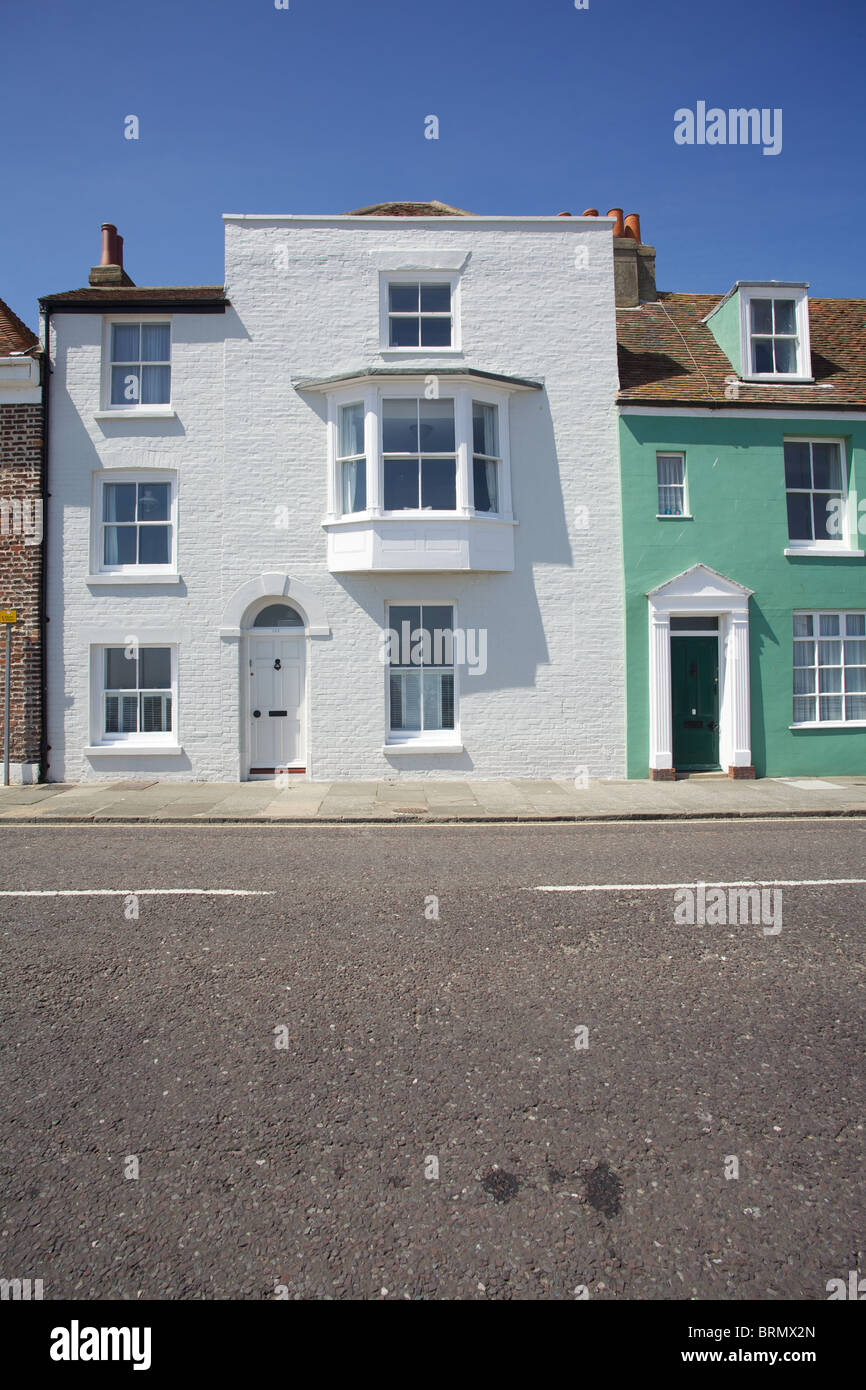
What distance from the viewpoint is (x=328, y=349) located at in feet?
47.9

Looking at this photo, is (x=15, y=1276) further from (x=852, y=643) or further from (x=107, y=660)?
(x=852, y=643)

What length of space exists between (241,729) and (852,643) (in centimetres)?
1160

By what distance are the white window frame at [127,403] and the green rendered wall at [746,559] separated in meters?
8.47

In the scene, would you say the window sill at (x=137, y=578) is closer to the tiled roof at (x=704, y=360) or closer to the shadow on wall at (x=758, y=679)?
the tiled roof at (x=704, y=360)

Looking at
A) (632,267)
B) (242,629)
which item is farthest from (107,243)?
(632,267)

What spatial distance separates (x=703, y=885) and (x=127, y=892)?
16.2 feet

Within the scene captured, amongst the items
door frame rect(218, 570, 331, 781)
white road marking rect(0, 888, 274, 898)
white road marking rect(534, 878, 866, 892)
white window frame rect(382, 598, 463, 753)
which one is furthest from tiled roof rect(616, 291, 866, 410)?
white road marking rect(0, 888, 274, 898)

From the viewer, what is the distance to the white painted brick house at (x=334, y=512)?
14.2 meters

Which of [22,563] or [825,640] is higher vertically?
[22,563]

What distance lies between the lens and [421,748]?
1420 cm

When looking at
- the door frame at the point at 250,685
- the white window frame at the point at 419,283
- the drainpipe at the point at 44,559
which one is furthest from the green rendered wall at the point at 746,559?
the drainpipe at the point at 44,559

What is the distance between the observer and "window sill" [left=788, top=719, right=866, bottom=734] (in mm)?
14602

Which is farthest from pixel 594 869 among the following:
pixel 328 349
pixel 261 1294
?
pixel 328 349

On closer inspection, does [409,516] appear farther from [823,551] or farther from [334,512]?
[823,551]
